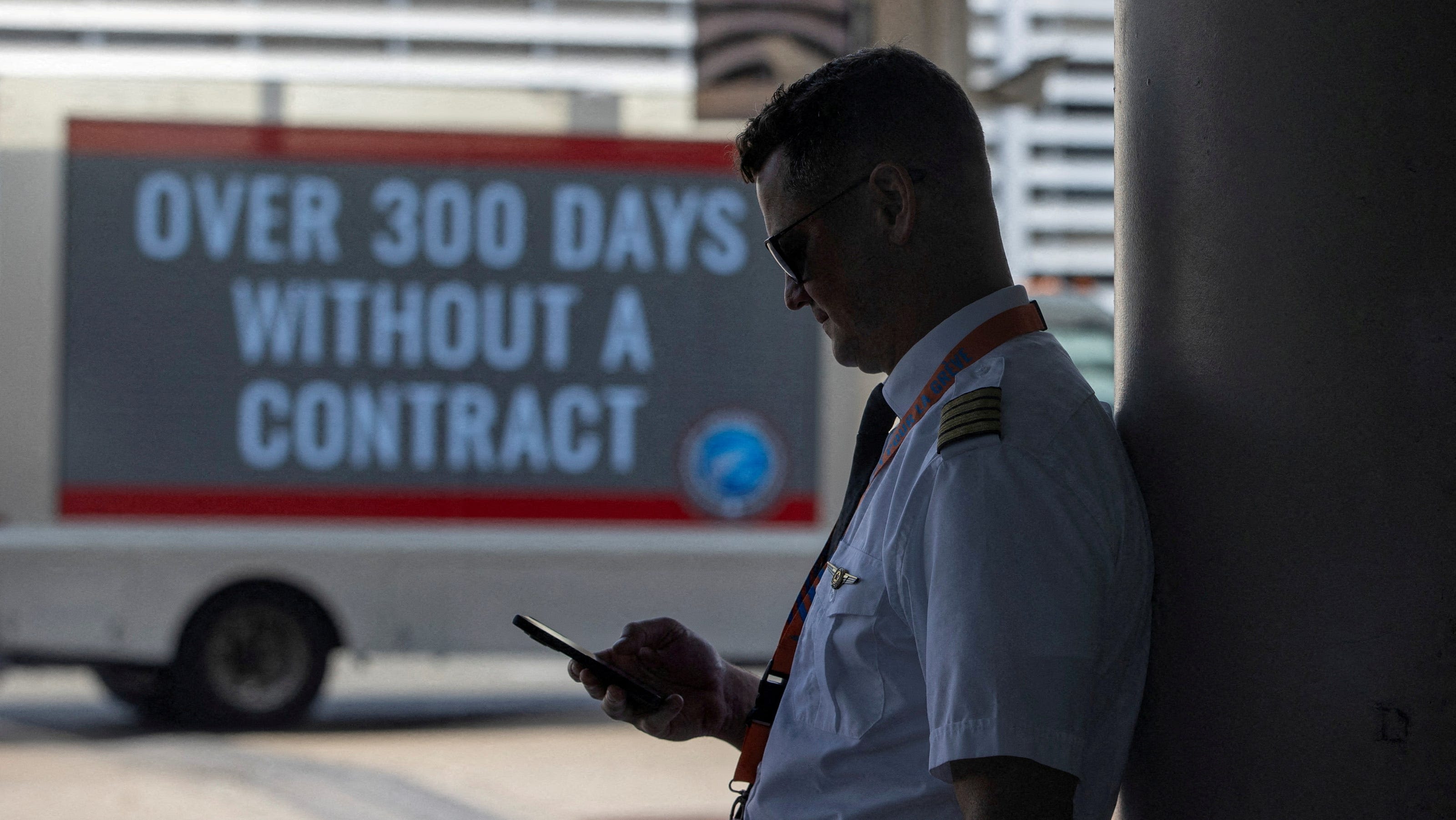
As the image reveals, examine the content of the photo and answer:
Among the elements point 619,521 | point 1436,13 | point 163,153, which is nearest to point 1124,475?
point 1436,13

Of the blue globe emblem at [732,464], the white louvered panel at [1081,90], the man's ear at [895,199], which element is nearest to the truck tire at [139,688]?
the blue globe emblem at [732,464]

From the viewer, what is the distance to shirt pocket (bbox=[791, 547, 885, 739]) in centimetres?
143

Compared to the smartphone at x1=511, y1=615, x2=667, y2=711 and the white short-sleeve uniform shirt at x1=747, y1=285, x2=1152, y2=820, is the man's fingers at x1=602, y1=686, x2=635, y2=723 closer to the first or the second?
the smartphone at x1=511, y1=615, x2=667, y2=711

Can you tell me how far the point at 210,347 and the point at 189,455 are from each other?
1.83 feet

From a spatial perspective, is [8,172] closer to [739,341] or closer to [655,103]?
[655,103]

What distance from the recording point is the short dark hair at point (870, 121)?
152cm

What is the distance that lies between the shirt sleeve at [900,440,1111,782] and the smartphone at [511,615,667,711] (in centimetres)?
63

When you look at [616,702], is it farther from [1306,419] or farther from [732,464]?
[732,464]

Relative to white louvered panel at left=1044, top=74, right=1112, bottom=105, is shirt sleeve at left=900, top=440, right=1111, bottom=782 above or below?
below

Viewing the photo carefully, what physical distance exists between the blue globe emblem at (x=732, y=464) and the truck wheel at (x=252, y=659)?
2.05 m

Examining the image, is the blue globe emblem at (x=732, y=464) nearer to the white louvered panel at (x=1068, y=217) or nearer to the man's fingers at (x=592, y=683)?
the man's fingers at (x=592, y=683)

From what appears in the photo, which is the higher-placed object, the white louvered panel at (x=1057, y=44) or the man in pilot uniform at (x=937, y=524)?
the white louvered panel at (x=1057, y=44)

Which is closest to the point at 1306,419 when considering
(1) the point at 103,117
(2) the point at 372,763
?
(2) the point at 372,763

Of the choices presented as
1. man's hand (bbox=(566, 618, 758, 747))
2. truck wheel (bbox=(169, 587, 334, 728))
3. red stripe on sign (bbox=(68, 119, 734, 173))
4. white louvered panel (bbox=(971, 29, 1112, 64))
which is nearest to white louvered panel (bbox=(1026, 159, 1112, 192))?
white louvered panel (bbox=(971, 29, 1112, 64))
